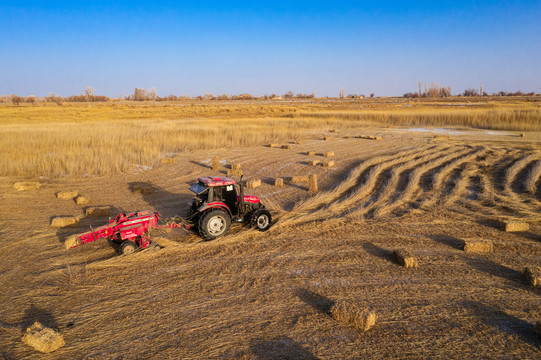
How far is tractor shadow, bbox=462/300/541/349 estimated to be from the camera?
Answer: 4.74m

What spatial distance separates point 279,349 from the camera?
453 cm

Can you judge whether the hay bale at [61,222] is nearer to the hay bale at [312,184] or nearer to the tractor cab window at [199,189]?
the tractor cab window at [199,189]

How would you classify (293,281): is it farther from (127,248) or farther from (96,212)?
(96,212)

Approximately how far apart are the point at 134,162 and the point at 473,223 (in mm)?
15647

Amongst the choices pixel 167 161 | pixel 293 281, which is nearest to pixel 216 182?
pixel 293 281

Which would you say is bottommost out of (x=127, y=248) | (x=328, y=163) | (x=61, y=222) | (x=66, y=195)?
(x=127, y=248)

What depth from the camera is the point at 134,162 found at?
58.9 ft

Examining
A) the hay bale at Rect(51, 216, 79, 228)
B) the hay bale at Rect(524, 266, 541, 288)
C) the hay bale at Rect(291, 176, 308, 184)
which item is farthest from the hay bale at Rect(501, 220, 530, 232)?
the hay bale at Rect(51, 216, 79, 228)

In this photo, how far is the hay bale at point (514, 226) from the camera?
8.43 m

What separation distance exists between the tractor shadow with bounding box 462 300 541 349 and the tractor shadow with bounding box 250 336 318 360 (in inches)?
111

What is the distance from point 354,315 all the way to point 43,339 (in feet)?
14.0

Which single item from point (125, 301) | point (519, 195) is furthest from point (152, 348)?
point (519, 195)

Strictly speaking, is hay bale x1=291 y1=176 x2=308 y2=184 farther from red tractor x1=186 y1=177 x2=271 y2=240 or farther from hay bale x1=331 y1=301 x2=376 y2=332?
hay bale x1=331 y1=301 x2=376 y2=332


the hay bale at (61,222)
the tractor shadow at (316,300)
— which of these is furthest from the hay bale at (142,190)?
the tractor shadow at (316,300)
